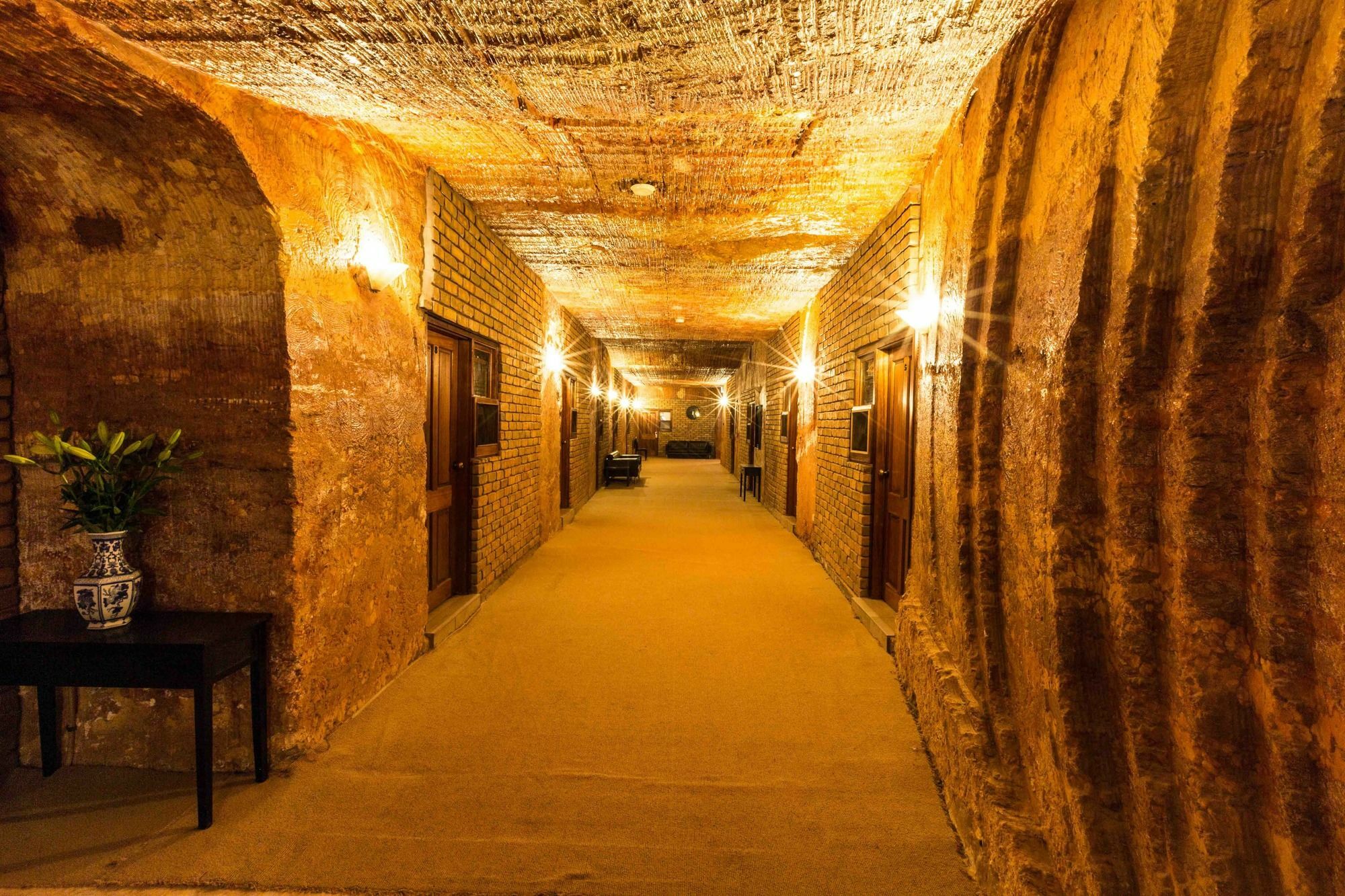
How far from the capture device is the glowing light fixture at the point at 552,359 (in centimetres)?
606

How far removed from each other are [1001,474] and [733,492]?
30.7 feet

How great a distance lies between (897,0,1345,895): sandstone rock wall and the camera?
1.04 m

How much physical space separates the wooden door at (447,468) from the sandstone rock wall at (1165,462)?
3.09m

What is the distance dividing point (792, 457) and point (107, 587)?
20.8 feet

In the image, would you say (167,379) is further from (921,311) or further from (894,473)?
(894,473)

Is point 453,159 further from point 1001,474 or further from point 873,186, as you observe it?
point 1001,474

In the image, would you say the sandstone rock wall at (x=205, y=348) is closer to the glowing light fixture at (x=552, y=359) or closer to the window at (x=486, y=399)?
the window at (x=486, y=399)

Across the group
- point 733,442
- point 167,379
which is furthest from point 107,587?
point 733,442

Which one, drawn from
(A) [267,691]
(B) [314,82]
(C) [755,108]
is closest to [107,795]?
(A) [267,691]

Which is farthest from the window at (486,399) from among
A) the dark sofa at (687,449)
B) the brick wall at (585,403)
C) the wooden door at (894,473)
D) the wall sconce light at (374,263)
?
the dark sofa at (687,449)

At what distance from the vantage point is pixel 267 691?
2273 millimetres

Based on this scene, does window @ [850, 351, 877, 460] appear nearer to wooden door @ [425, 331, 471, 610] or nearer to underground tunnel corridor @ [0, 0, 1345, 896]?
underground tunnel corridor @ [0, 0, 1345, 896]

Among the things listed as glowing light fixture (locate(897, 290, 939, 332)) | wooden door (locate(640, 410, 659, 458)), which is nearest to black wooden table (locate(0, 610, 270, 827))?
glowing light fixture (locate(897, 290, 939, 332))

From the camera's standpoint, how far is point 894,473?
3936 millimetres
